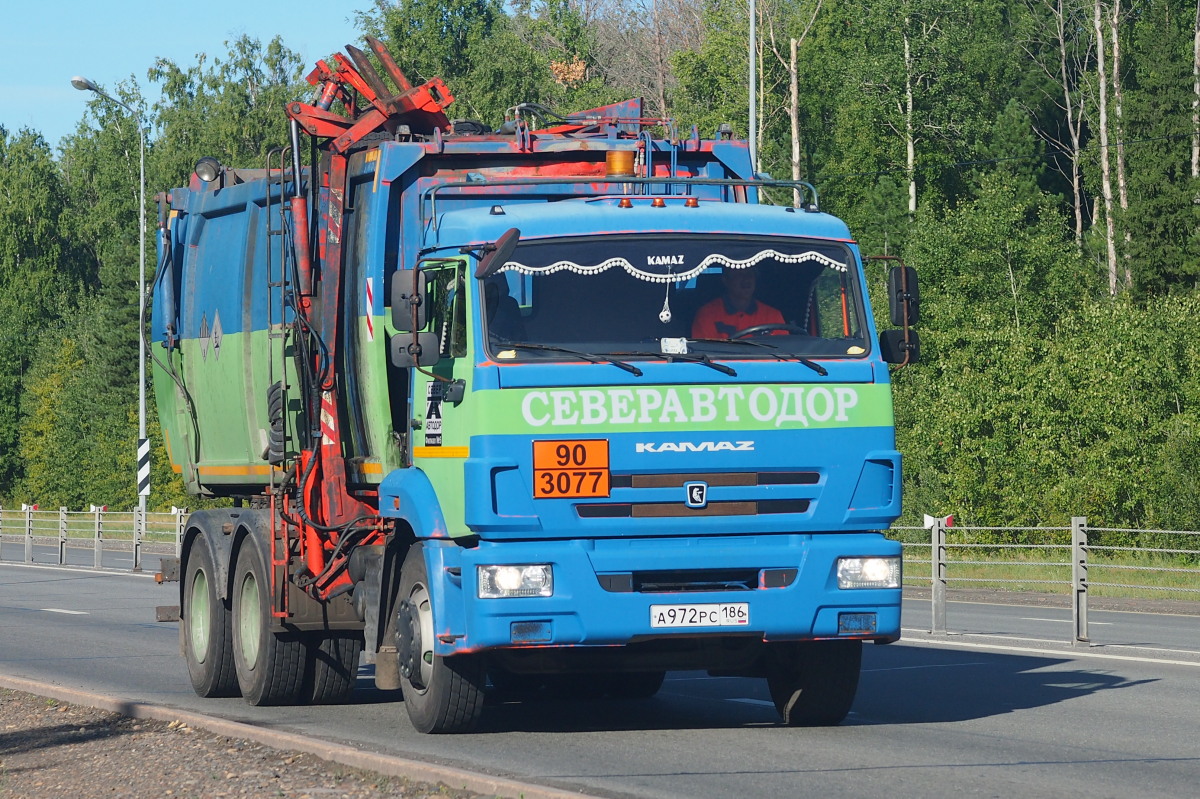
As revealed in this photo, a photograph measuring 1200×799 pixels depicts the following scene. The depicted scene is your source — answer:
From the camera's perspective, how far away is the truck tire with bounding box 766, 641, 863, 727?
1115 centimetres

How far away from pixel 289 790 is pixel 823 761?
2.77 metres

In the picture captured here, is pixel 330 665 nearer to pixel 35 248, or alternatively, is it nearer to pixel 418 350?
pixel 418 350

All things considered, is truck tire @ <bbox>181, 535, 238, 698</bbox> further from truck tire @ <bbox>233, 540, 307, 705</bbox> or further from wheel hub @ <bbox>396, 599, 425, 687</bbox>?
wheel hub @ <bbox>396, 599, 425, 687</bbox>

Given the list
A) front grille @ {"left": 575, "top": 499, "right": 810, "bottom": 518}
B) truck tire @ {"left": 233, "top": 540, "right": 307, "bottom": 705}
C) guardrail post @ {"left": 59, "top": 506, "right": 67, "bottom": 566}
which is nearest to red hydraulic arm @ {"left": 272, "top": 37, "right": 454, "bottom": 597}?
truck tire @ {"left": 233, "top": 540, "right": 307, "bottom": 705}

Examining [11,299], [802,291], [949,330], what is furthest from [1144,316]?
[11,299]

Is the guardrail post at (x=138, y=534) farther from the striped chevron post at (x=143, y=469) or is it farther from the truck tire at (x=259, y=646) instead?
the truck tire at (x=259, y=646)

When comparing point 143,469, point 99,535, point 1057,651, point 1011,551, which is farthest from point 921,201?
point 1057,651

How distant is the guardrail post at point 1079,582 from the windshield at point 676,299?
7.89 meters

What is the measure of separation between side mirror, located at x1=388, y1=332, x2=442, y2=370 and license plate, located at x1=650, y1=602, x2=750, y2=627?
1.86 meters

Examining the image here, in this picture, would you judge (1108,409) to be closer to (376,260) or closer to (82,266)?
(376,260)

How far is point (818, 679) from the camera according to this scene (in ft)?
36.8

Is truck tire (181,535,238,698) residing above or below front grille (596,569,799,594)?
below

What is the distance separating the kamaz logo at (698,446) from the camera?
9.95m

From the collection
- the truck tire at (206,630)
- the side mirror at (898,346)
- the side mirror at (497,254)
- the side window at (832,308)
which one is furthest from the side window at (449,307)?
the truck tire at (206,630)
